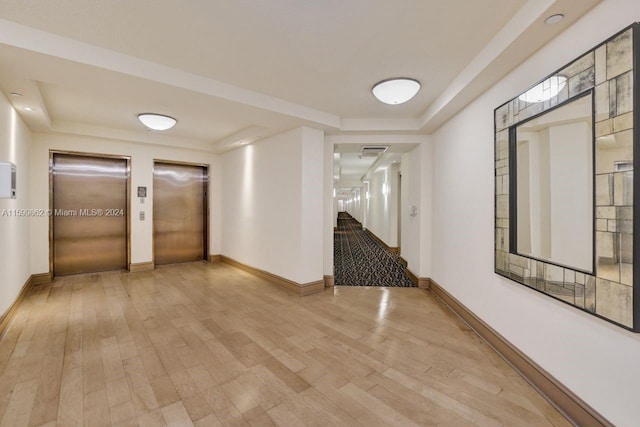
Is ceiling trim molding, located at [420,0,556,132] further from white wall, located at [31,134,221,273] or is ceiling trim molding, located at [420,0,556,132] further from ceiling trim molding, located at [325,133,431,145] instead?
white wall, located at [31,134,221,273]

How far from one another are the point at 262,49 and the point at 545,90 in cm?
243

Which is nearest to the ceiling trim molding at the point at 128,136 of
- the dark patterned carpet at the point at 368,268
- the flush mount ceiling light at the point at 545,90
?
the dark patterned carpet at the point at 368,268

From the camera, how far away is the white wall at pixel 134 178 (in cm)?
484

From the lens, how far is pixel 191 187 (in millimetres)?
6719

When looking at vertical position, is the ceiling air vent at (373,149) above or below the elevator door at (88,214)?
above

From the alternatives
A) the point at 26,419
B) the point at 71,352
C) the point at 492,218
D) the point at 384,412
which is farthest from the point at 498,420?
the point at 71,352

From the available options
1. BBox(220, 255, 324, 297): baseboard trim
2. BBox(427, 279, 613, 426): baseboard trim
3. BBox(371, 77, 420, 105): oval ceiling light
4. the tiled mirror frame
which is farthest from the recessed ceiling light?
BBox(220, 255, 324, 297): baseboard trim

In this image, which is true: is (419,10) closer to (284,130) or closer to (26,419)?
(284,130)

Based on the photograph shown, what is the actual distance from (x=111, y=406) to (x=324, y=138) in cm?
430

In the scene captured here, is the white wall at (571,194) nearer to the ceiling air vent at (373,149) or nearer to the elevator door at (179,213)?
the ceiling air vent at (373,149)

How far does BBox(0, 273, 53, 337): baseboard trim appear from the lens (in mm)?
3049

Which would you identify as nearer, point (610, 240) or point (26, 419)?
point (610, 240)

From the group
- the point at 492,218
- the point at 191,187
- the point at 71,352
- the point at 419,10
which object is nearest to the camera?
the point at 419,10

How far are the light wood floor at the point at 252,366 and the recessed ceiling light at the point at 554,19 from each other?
2.74m
